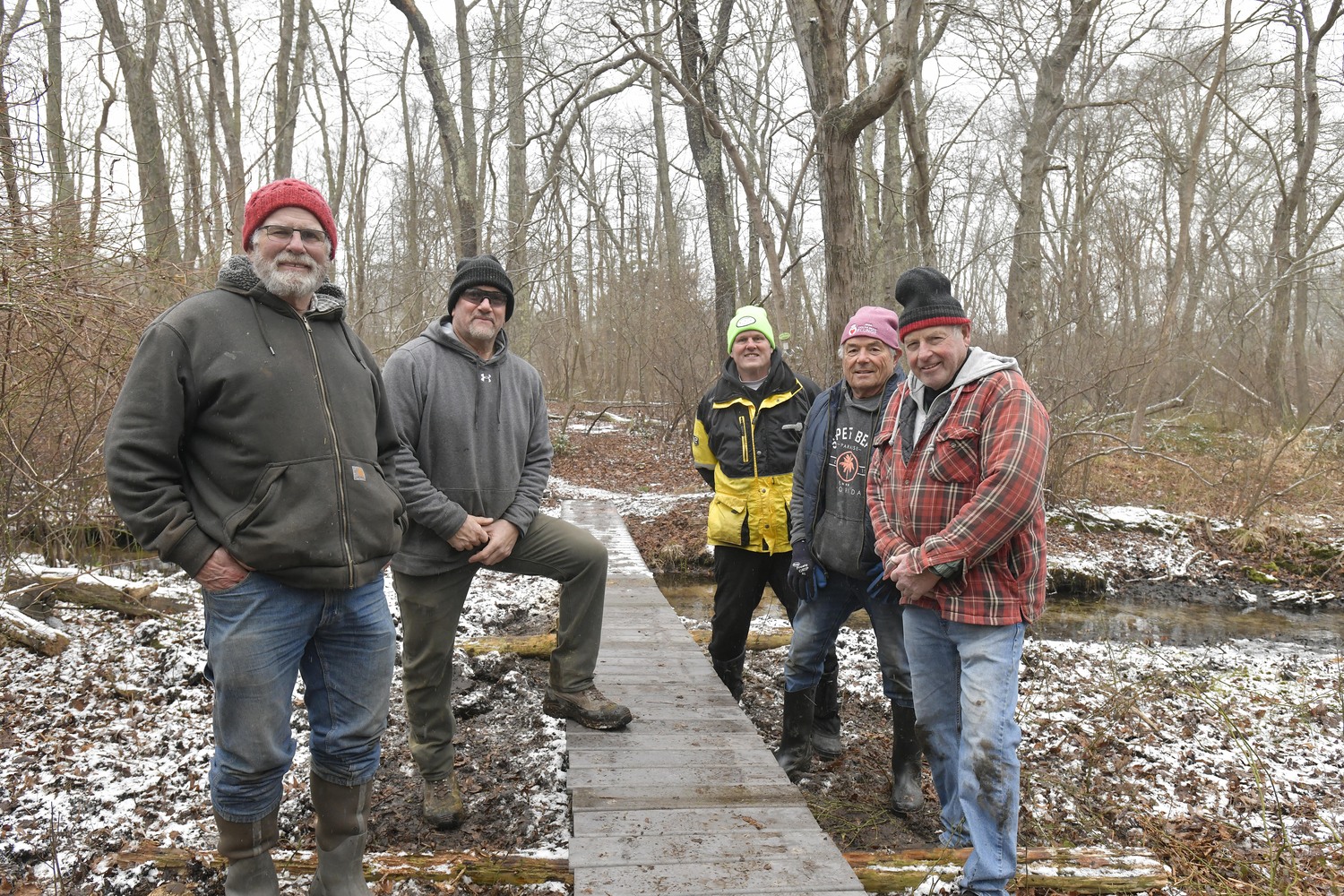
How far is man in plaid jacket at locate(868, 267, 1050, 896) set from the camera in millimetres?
2754

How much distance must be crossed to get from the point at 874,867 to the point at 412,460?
2369mm

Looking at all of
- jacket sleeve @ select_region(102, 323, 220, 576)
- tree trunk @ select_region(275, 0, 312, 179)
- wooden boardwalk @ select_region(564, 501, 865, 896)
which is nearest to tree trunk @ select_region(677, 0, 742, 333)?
tree trunk @ select_region(275, 0, 312, 179)

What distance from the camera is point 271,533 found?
235cm

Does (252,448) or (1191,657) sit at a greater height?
(252,448)

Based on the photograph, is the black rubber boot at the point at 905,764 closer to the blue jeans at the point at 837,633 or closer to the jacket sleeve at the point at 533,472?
the blue jeans at the point at 837,633

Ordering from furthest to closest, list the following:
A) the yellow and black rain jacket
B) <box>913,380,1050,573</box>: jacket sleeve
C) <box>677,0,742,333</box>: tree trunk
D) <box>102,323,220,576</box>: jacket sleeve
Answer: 1. <box>677,0,742,333</box>: tree trunk
2. the yellow and black rain jacket
3. <box>913,380,1050,573</box>: jacket sleeve
4. <box>102,323,220,576</box>: jacket sleeve

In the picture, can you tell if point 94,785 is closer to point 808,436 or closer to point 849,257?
point 808,436

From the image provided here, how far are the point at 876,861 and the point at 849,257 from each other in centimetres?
438

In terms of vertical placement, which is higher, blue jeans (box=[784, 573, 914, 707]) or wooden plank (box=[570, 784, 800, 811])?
blue jeans (box=[784, 573, 914, 707])

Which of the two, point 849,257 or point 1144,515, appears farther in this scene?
point 1144,515

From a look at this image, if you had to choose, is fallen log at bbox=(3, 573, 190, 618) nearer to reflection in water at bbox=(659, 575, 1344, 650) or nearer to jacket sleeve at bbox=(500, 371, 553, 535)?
jacket sleeve at bbox=(500, 371, 553, 535)

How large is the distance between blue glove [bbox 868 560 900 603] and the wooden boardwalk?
85 cm

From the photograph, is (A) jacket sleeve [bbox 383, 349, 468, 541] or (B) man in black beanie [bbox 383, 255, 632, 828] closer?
(A) jacket sleeve [bbox 383, 349, 468, 541]

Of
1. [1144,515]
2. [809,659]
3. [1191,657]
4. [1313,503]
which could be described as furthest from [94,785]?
[1313,503]
